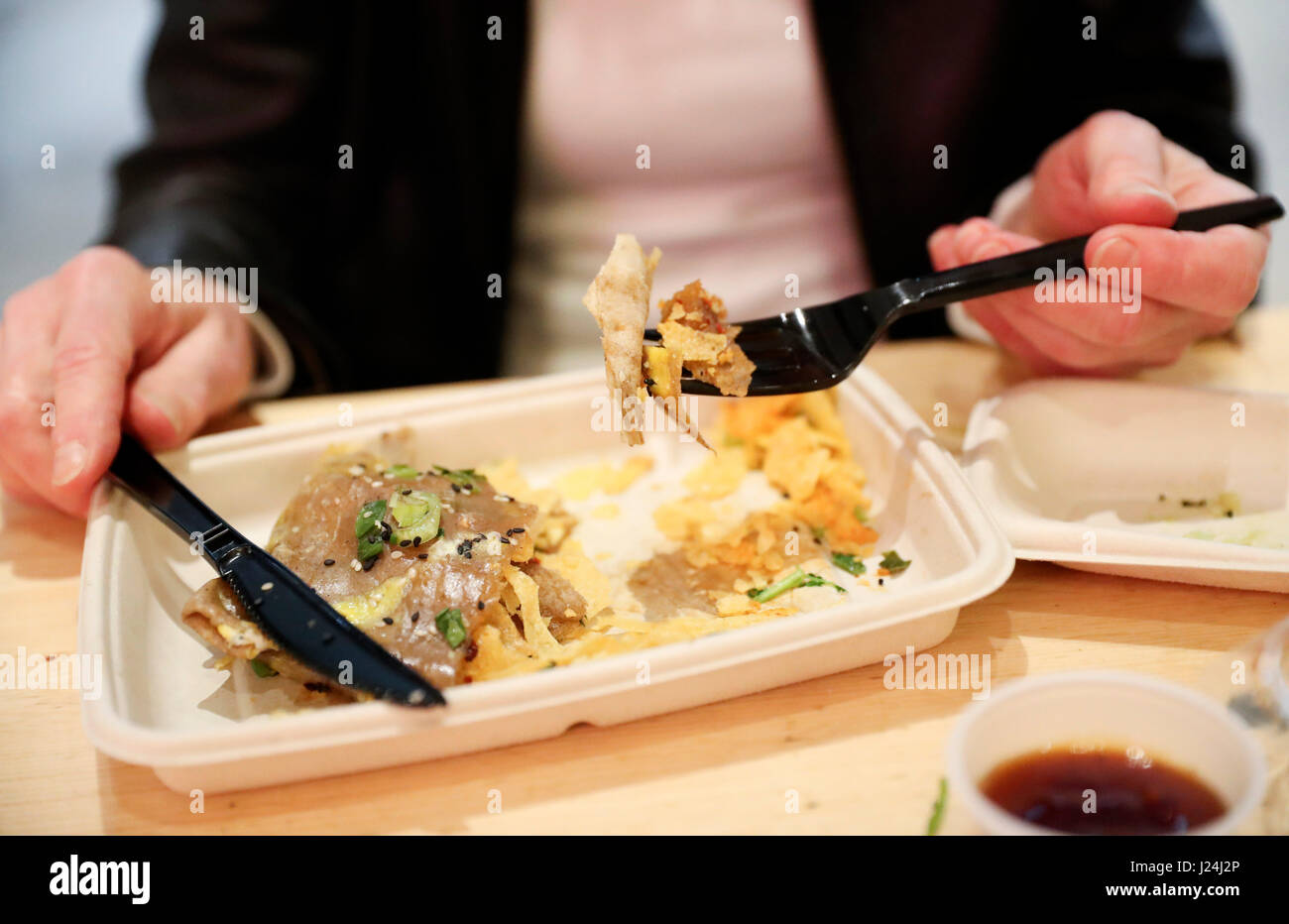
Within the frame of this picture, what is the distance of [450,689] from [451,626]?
0.50 feet

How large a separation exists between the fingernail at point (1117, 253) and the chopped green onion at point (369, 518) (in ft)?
4.91

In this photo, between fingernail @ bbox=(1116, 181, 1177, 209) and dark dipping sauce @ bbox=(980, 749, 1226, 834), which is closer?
dark dipping sauce @ bbox=(980, 749, 1226, 834)

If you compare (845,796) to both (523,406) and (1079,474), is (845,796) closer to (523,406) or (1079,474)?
(1079,474)

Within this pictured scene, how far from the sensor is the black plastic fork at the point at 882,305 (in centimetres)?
189

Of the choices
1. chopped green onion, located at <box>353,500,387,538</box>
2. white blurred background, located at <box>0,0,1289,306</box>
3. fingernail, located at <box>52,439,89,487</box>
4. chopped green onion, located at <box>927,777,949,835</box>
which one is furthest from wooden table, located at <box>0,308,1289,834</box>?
white blurred background, located at <box>0,0,1289,306</box>

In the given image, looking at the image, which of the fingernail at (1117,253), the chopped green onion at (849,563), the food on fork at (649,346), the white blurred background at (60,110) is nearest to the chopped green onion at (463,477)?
the food on fork at (649,346)

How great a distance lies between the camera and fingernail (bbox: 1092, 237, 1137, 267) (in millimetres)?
1837

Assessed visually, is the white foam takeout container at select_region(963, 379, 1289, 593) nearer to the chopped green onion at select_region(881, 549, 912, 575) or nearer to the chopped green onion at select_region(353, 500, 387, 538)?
the chopped green onion at select_region(881, 549, 912, 575)

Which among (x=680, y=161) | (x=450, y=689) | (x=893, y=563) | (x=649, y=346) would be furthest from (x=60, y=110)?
(x=893, y=563)

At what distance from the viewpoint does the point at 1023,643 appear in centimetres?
167

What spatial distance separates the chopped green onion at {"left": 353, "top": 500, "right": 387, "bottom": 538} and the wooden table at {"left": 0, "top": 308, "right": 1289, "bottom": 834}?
0.44 metres

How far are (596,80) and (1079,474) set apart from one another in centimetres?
180

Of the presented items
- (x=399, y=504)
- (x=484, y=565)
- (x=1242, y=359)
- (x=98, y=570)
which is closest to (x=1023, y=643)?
(x=484, y=565)

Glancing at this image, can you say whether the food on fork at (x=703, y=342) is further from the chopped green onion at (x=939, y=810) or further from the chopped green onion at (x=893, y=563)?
the chopped green onion at (x=939, y=810)
